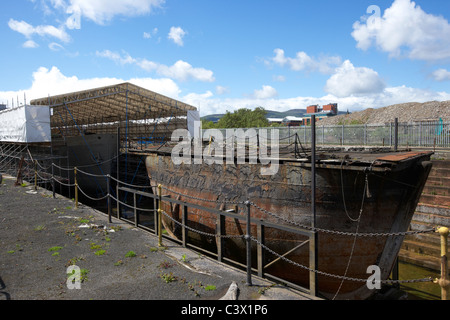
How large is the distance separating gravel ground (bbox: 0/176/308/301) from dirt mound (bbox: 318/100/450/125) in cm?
4982

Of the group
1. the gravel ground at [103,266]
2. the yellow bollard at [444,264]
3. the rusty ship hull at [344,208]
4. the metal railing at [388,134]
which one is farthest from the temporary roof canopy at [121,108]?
the yellow bollard at [444,264]

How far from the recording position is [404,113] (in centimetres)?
5269

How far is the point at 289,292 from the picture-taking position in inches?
190

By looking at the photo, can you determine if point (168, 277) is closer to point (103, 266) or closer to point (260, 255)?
point (103, 266)

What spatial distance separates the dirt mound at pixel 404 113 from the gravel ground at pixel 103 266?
49.8 metres

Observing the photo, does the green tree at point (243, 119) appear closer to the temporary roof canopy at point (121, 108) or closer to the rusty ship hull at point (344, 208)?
the temporary roof canopy at point (121, 108)

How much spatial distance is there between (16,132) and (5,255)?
1660 centimetres

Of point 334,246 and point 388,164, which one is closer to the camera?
point 388,164

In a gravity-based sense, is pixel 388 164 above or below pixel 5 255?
above

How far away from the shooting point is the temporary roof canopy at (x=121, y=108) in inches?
706

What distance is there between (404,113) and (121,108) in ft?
162

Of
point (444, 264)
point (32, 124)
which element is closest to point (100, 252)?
point (444, 264)
